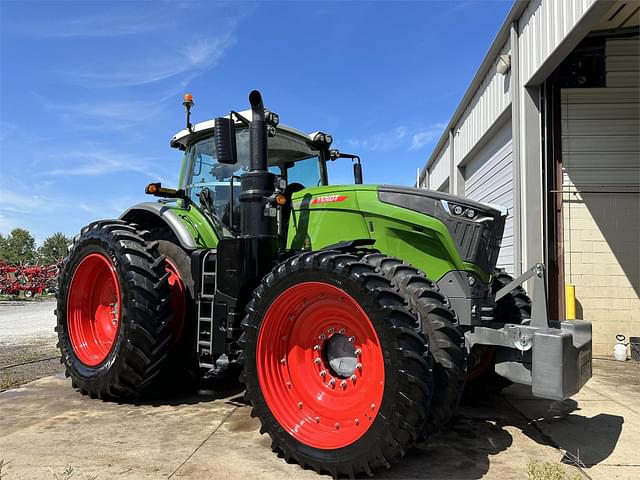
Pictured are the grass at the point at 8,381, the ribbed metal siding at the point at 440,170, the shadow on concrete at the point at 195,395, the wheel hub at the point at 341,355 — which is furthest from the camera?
the ribbed metal siding at the point at 440,170

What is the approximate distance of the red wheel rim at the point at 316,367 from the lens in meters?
2.98

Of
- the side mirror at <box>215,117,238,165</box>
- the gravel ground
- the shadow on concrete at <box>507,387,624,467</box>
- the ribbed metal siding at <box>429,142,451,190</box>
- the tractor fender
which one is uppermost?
the ribbed metal siding at <box>429,142,451,190</box>

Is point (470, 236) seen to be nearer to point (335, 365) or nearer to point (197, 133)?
point (335, 365)

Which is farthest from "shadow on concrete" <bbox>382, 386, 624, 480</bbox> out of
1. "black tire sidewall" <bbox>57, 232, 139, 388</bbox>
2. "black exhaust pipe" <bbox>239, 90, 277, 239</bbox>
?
"black tire sidewall" <bbox>57, 232, 139, 388</bbox>

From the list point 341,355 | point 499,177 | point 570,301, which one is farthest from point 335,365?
point 499,177

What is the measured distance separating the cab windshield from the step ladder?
43 centimetres

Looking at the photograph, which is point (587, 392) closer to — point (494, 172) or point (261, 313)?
point (261, 313)

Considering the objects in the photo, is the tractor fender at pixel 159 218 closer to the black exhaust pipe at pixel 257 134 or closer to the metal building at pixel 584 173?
the black exhaust pipe at pixel 257 134

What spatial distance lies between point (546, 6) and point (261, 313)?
5.95m

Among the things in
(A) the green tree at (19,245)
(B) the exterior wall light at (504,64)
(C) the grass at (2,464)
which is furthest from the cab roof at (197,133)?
(A) the green tree at (19,245)

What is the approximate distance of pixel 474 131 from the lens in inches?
423

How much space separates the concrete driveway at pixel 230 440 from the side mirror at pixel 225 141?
200 cm

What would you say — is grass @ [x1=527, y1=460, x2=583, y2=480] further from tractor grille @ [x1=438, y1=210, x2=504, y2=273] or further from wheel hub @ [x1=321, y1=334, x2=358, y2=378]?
tractor grille @ [x1=438, y1=210, x2=504, y2=273]

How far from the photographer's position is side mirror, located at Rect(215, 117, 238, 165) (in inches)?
148
